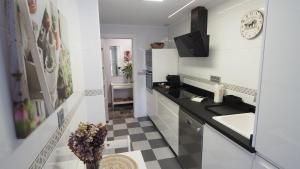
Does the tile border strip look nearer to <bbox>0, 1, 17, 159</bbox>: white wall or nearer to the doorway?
<bbox>0, 1, 17, 159</bbox>: white wall

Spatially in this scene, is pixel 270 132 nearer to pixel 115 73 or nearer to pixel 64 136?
pixel 64 136

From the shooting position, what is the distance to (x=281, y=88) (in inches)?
31.8

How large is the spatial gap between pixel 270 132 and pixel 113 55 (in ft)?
14.7

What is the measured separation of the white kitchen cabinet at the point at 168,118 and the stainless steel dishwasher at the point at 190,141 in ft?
0.51

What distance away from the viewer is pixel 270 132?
2.86 feet

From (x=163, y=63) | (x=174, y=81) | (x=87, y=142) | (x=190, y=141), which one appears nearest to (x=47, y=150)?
(x=87, y=142)

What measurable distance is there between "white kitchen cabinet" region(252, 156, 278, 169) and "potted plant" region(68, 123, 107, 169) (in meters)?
0.96

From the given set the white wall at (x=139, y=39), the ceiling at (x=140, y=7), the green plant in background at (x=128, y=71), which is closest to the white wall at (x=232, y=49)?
the ceiling at (x=140, y=7)

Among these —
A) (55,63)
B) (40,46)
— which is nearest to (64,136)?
(55,63)

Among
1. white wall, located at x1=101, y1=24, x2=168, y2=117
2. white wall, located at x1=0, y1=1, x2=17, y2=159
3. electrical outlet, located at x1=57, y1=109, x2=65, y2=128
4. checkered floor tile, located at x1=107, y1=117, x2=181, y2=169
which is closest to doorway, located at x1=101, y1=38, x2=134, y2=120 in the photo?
white wall, located at x1=101, y1=24, x2=168, y2=117

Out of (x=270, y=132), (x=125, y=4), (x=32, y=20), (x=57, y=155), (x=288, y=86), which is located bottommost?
(x=57, y=155)

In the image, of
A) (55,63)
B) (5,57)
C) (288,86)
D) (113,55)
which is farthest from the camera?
(113,55)

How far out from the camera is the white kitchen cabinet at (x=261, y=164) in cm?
93

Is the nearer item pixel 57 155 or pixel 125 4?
pixel 57 155
